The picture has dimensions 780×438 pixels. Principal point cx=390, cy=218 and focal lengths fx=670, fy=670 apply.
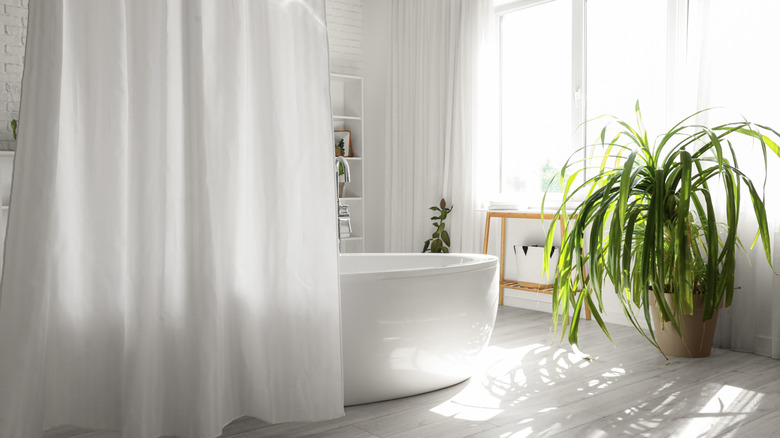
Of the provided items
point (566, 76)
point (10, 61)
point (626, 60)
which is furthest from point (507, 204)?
point (10, 61)

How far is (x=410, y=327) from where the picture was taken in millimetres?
2525

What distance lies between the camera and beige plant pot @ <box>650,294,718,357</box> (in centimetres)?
316

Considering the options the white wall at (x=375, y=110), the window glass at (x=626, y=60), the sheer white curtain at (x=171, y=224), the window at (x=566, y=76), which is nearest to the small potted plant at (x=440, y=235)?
the window at (x=566, y=76)

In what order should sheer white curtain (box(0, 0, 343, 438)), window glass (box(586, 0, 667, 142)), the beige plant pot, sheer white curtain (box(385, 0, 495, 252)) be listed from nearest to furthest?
sheer white curtain (box(0, 0, 343, 438)) < the beige plant pot < window glass (box(586, 0, 667, 142)) < sheer white curtain (box(385, 0, 495, 252))

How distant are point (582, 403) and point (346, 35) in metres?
4.07

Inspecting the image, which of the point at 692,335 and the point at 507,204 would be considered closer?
the point at 692,335

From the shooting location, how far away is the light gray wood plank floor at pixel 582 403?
2.22 metres

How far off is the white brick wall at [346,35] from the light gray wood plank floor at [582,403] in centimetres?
319

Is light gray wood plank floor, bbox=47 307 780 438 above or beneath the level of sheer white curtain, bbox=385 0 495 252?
beneath

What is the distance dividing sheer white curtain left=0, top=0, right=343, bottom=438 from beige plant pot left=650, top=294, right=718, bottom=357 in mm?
1837

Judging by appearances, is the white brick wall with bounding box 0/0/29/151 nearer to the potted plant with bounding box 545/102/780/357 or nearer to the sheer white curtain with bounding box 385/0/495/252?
the sheer white curtain with bounding box 385/0/495/252

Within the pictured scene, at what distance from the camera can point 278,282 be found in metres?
2.06

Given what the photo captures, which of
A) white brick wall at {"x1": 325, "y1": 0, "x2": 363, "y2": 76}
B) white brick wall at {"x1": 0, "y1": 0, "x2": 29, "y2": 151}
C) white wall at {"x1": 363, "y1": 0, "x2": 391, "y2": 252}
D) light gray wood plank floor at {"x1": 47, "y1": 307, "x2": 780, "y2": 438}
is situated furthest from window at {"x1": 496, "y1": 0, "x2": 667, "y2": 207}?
white brick wall at {"x1": 0, "y1": 0, "x2": 29, "y2": 151}

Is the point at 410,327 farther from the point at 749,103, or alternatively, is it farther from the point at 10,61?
the point at 10,61
